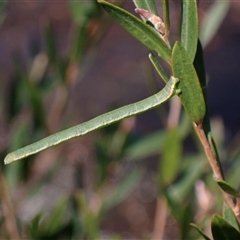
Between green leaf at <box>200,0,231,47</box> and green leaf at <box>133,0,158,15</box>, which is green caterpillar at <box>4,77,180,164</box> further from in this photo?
green leaf at <box>200,0,231,47</box>

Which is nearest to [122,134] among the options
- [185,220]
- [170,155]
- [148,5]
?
[170,155]

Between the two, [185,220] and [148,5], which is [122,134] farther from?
[148,5]

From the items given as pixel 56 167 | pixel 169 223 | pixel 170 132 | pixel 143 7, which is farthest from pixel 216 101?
pixel 143 7

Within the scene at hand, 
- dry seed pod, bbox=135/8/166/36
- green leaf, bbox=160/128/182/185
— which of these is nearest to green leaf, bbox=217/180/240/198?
dry seed pod, bbox=135/8/166/36

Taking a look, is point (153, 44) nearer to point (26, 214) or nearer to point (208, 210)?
point (208, 210)

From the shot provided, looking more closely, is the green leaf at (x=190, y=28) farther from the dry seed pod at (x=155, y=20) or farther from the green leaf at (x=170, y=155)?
the green leaf at (x=170, y=155)

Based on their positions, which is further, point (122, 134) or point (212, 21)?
point (122, 134)

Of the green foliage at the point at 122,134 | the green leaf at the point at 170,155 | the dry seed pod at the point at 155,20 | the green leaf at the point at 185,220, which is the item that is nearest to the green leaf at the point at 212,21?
the green foliage at the point at 122,134
